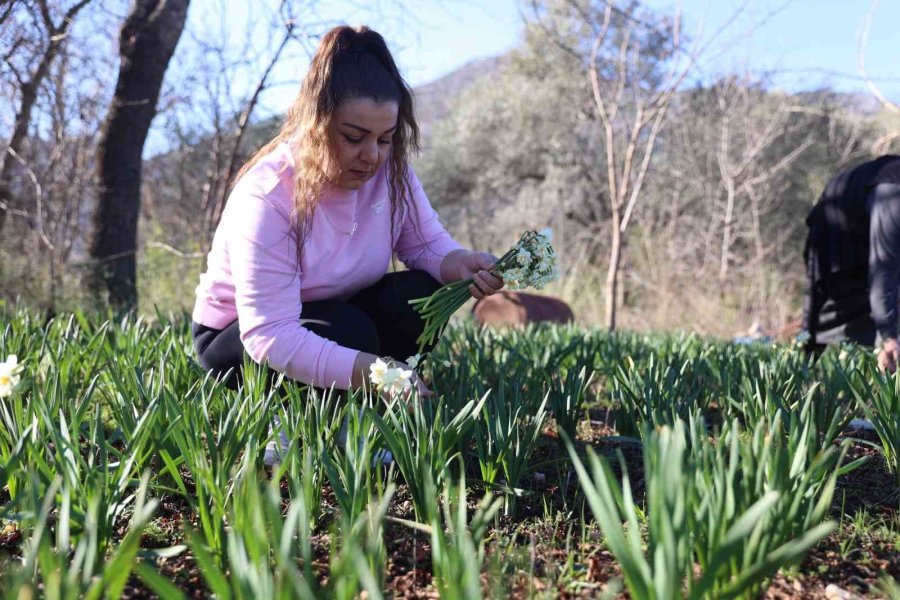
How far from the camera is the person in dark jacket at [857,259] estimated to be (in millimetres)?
3154

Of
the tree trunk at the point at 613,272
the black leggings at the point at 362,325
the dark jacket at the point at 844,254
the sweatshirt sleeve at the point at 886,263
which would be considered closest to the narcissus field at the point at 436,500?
the black leggings at the point at 362,325

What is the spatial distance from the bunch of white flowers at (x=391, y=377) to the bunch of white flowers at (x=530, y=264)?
0.54 meters

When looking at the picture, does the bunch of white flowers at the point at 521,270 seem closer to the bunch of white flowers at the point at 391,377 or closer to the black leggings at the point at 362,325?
the black leggings at the point at 362,325

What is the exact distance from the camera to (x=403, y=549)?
1.40 metres

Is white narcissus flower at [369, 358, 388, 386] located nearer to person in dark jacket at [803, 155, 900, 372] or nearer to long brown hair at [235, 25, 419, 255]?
long brown hair at [235, 25, 419, 255]

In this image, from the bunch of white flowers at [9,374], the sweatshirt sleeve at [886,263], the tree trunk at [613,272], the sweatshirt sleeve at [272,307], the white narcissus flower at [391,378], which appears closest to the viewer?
the bunch of white flowers at [9,374]

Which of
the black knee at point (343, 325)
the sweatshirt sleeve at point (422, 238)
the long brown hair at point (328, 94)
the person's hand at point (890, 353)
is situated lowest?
the person's hand at point (890, 353)

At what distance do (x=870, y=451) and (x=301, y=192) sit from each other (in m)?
1.82

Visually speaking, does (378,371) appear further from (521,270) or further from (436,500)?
(521,270)

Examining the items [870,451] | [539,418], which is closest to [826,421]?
[870,451]

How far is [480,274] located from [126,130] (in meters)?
4.30

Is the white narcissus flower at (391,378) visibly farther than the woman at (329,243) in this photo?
No

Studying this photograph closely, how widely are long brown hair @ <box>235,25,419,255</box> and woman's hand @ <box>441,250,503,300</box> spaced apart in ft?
1.69

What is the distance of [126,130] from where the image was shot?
17.7 feet
